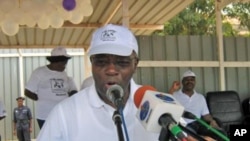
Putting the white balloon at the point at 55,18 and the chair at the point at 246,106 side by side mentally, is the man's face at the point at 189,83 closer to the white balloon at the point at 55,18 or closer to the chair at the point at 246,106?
the chair at the point at 246,106

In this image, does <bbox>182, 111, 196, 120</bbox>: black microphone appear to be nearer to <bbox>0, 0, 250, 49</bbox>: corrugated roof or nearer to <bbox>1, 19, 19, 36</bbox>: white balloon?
<bbox>0, 0, 250, 49</bbox>: corrugated roof

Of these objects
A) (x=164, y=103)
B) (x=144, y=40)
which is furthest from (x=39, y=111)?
(x=164, y=103)

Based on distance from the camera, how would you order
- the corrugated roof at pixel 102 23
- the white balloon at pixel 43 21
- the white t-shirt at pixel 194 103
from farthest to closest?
the corrugated roof at pixel 102 23
the white t-shirt at pixel 194 103
the white balloon at pixel 43 21

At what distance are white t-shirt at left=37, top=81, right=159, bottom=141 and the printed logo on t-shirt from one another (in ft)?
12.5

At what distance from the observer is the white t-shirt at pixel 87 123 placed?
1.82 m

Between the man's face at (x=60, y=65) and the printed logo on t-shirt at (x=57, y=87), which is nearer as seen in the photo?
the printed logo on t-shirt at (x=57, y=87)

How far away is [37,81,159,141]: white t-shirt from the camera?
5.98 feet

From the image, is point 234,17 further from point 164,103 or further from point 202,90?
point 164,103

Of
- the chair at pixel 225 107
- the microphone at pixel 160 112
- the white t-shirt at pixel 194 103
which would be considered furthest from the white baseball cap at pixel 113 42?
the chair at pixel 225 107

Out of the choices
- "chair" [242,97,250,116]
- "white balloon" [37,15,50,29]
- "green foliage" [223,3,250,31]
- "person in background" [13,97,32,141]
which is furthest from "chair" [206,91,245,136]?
A: "green foliage" [223,3,250,31]

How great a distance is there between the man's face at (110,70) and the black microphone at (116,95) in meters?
0.08

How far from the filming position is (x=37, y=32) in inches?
417

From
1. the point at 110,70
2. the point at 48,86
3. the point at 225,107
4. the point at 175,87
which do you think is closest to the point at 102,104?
the point at 110,70

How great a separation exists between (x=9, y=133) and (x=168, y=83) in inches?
290
